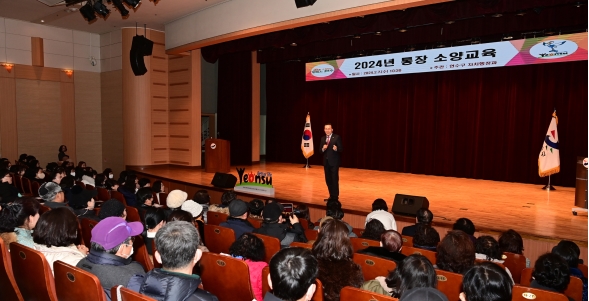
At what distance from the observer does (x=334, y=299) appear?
2314 millimetres

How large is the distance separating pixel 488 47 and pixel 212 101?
7666mm

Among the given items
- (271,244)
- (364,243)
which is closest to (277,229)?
(271,244)

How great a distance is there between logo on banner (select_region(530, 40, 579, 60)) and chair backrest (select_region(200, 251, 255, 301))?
8.25 meters

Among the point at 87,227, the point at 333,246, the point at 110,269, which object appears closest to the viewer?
the point at 110,269

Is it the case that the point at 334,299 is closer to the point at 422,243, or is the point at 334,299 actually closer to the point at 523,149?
the point at 422,243

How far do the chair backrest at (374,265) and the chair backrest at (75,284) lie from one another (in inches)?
60.7

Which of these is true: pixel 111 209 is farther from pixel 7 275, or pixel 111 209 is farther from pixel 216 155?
pixel 216 155

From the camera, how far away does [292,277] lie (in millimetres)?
1608

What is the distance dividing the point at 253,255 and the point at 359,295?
33.2 inches

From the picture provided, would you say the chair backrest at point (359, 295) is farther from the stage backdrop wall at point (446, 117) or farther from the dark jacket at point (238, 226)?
the stage backdrop wall at point (446, 117)

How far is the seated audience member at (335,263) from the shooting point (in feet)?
7.77

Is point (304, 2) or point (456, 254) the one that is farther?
point (304, 2)

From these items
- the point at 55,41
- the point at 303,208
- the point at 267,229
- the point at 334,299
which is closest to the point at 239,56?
the point at 55,41

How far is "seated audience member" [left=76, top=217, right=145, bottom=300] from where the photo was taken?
210cm
